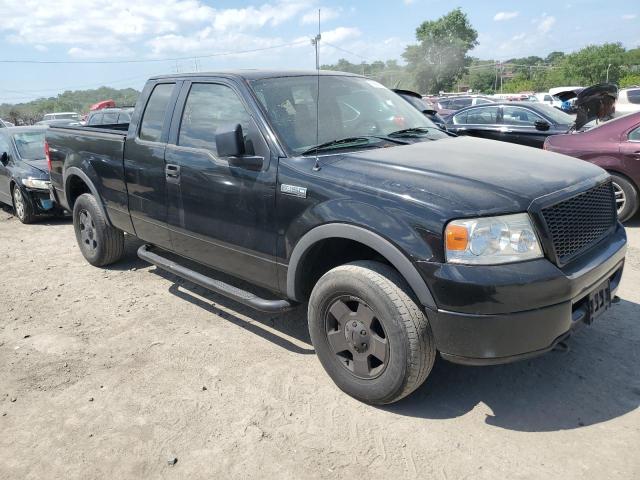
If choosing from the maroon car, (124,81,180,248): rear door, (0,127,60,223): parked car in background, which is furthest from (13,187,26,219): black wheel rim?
the maroon car

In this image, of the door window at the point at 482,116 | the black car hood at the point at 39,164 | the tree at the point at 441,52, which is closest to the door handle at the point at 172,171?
the black car hood at the point at 39,164

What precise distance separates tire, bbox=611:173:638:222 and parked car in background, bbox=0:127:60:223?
26.0ft

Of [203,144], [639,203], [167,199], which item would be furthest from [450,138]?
[639,203]

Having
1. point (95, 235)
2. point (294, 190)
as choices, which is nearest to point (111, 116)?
point (95, 235)

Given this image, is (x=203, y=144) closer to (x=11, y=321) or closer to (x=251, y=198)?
(x=251, y=198)

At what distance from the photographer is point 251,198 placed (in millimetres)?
Answer: 3426

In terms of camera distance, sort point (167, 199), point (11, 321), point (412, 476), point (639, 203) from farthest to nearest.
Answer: point (639, 203), point (11, 321), point (167, 199), point (412, 476)

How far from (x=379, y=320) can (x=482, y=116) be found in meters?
8.63

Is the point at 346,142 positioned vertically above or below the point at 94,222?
above

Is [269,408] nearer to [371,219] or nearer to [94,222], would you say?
[371,219]

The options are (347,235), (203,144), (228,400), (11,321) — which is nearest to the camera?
(347,235)

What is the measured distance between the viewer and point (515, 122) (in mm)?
9812

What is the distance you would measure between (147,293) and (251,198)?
2.14 metres

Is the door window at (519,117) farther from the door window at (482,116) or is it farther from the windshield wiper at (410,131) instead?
the windshield wiper at (410,131)
